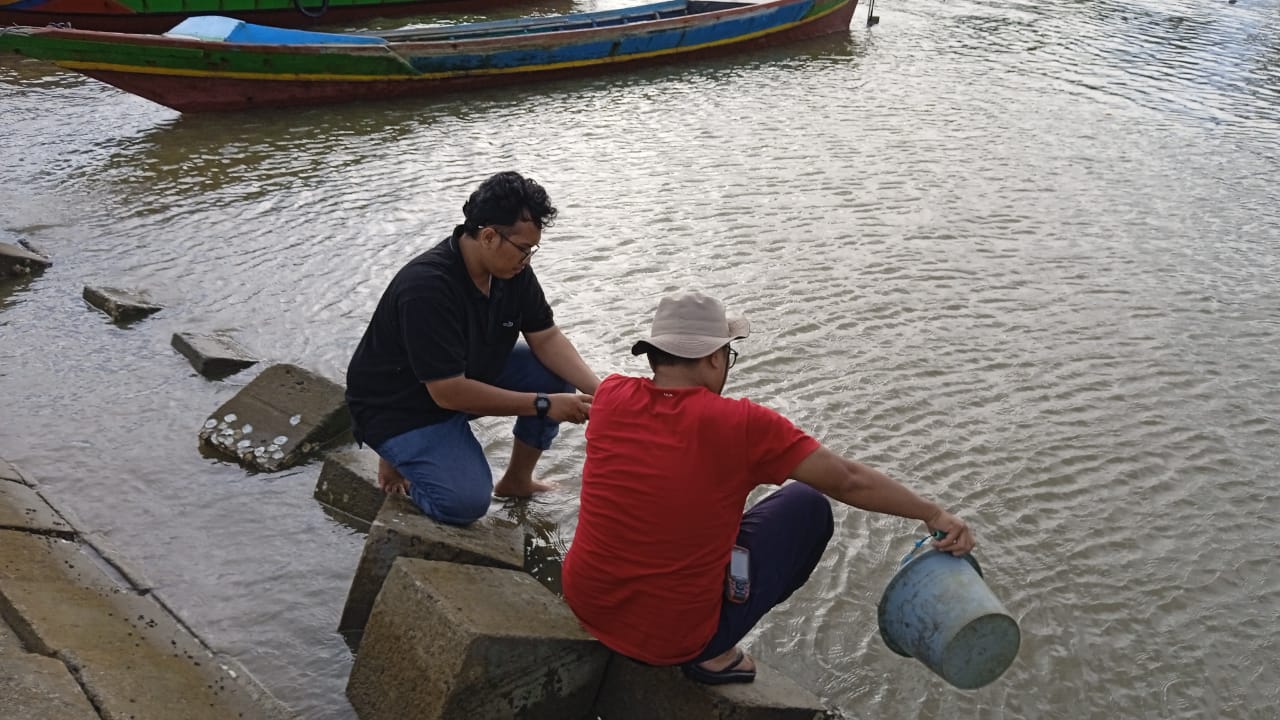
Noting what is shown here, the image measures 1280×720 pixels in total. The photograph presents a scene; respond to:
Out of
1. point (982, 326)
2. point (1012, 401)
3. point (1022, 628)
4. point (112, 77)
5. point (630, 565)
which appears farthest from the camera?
point (112, 77)

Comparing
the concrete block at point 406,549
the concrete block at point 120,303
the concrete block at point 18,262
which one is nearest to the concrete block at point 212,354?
the concrete block at point 120,303

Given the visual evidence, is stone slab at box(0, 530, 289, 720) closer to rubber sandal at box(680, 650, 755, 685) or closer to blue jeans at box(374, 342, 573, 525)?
blue jeans at box(374, 342, 573, 525)

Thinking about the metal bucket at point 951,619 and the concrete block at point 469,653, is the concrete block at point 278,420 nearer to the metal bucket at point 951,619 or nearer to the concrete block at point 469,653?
the concrete block at point 469,653

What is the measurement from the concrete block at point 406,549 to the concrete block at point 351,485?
46cm

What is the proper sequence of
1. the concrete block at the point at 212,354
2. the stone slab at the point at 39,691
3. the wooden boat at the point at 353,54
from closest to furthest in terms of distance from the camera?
the stone slab at the point at 39,691
the concrete block at the point at 212,354
the wooden boat at the point at 353,54

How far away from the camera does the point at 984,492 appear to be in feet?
16.0

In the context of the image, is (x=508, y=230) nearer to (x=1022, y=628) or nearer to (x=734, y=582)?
(x=734, y=582)

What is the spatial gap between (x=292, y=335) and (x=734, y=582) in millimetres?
4091

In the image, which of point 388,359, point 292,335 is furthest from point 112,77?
point 388,359

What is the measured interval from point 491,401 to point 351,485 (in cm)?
97

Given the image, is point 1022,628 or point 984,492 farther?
point 984,492

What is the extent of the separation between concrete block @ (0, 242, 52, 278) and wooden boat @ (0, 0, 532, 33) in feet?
24.8

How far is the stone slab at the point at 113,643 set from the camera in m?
2.93

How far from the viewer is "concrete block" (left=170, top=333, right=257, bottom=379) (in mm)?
5570
